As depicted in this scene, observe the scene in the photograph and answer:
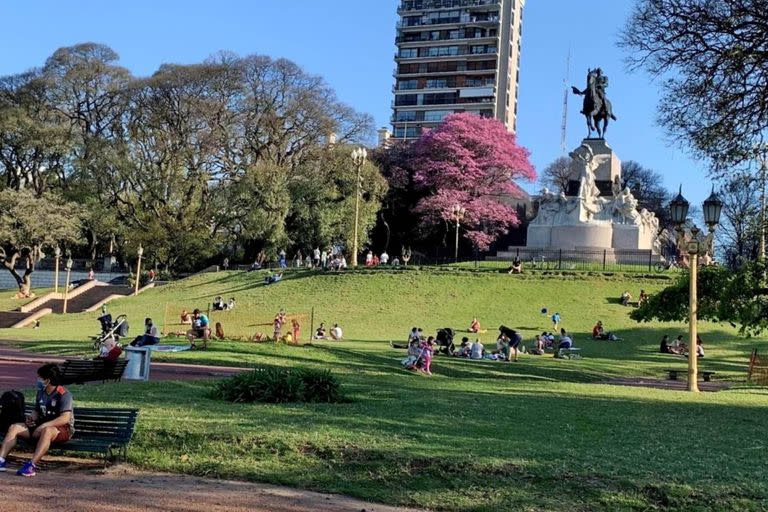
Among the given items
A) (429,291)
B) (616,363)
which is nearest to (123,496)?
(616,363)

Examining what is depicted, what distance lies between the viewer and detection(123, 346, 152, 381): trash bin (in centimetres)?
1549

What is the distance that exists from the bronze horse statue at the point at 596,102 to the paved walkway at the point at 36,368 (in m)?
38.5

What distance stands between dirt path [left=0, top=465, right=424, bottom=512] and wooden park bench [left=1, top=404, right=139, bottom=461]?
0.30 meters

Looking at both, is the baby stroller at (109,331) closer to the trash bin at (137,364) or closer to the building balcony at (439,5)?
the trash bin at (137,364)

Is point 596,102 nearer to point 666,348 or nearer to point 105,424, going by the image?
point 666,348

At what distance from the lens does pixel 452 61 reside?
291ft

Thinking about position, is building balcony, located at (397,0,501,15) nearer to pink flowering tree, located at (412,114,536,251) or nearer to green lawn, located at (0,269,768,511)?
pink flowering tree, located at (412,114,536,251)

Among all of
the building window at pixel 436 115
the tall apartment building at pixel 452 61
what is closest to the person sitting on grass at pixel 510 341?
the tall apartment building at pixel 452 61

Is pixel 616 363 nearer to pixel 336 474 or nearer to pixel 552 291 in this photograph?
pixel 552 291

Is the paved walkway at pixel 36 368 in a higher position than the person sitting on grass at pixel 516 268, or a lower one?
lower

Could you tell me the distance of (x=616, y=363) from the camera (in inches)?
1025

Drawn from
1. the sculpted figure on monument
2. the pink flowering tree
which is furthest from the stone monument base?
the pink flowering tree

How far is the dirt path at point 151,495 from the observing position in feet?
20.9

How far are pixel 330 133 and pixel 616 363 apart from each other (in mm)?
39182
